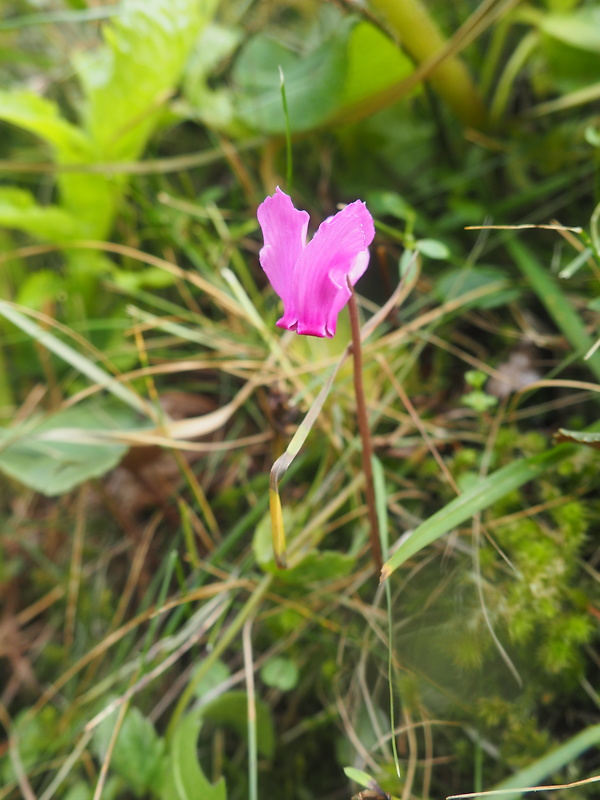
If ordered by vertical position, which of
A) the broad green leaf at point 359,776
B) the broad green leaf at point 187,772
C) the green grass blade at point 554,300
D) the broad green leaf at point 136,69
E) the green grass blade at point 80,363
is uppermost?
the broad green leaf at point 136,69

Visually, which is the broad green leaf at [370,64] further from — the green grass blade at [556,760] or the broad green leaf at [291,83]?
the green grass blade at [556,760]

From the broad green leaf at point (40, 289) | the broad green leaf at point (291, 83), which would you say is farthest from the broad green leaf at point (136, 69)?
the broad green leaf at point (40, 289)

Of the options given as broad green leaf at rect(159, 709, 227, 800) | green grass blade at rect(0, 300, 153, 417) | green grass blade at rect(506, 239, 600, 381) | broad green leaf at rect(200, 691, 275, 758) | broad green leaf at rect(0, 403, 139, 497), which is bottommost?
broad green leaf at rect(200, 691, 275, 758)

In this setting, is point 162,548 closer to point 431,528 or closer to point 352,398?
point 352,398

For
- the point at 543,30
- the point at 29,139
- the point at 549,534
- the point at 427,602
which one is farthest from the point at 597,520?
the point at 29,139

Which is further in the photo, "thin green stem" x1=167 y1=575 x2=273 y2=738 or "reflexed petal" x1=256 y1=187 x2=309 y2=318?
"thin green stem" x1=167 y1=575 x2=273 y2=738

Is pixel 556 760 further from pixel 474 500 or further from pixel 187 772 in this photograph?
pixel 187 772

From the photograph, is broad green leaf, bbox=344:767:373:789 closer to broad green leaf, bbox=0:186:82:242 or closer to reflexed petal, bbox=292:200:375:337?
reflexed petal, bbox=292:200:375:337

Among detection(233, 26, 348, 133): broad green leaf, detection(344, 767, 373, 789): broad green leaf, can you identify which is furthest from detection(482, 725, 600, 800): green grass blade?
detection(233, 26, 348, 133): broad green leaf
